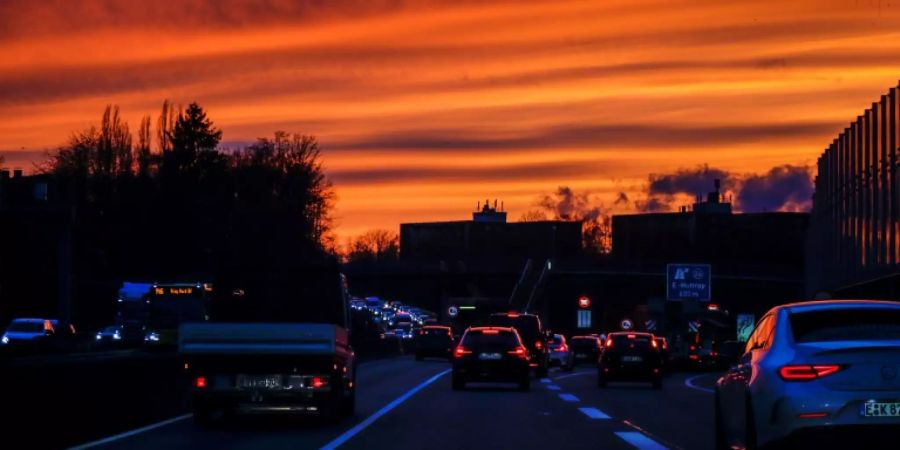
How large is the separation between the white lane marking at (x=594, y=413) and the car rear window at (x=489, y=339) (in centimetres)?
950

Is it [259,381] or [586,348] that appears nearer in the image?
[259,381]

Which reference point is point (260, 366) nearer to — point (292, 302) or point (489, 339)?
point (292, 302)

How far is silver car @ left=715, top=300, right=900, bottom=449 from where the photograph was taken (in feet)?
40.4

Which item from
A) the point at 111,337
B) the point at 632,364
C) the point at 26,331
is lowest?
the point at 111,337

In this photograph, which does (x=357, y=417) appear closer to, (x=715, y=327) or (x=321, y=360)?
(x=321, y=360)

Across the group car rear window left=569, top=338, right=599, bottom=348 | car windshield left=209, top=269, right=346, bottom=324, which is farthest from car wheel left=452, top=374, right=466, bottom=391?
car rear window left=569, top=338, right=599, bottom=348

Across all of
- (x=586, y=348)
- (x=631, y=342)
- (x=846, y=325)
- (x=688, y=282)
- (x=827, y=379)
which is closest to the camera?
(x=827, y=379)

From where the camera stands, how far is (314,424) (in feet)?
76.0

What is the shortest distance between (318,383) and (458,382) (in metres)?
15.5

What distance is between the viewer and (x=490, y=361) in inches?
1458

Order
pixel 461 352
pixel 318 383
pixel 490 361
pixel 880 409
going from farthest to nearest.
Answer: pixel 461 352, pixel 490 361, pixel 318 383, pixel 880 409

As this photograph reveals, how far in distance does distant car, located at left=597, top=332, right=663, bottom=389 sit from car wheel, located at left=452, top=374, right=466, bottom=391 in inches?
229

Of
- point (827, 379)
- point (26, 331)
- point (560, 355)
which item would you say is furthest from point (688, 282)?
point (827, 379)

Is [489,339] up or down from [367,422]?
up
